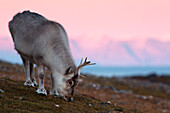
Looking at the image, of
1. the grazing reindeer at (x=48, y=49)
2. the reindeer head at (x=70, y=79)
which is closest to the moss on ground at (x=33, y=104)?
the grazing reindeer at (x=48, y=49)

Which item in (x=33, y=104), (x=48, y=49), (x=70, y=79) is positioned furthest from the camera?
(x=48, y=49)

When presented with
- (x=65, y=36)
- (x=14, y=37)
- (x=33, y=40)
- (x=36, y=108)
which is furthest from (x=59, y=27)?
(x=36, y=108)

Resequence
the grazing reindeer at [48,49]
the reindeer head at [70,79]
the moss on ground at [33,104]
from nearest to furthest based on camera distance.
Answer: the moss on ground at [33,104], the reindeer head at [70,79], the grazing reindeer at [48,49]

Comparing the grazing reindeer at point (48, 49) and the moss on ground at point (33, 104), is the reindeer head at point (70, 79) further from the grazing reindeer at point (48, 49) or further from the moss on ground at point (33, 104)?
the moss on ground at point (33, 104)

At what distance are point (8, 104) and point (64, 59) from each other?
324 cm

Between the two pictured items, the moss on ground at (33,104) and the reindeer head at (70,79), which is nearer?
the moss on ground at (33,104)

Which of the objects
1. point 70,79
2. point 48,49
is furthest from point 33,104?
point 48,49

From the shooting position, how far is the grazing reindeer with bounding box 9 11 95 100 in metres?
12.3

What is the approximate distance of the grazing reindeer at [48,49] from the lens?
1230 cm

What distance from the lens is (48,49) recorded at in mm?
13039

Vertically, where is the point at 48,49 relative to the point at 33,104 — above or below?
above

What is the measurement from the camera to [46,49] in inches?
515

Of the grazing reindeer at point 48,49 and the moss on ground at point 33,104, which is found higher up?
the grazing reindeer at point 48,49

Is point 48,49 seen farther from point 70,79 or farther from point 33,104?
point 33,104
